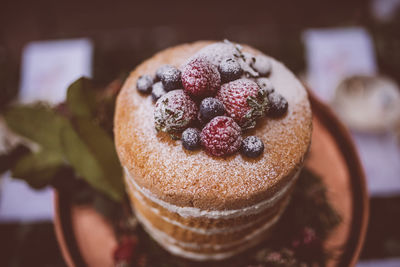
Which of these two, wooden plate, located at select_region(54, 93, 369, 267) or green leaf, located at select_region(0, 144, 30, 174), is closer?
wooden plate, located at select_region(54, 93, 369, 267)

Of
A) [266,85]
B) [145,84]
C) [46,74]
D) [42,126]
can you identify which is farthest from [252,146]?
[46,74]

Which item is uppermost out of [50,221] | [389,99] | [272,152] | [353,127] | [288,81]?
[288,81]

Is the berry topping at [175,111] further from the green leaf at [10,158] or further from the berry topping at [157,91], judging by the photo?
the green leaf at [10,158]

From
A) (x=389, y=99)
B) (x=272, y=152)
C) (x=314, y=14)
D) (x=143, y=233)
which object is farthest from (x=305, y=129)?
(x=314, y=14)

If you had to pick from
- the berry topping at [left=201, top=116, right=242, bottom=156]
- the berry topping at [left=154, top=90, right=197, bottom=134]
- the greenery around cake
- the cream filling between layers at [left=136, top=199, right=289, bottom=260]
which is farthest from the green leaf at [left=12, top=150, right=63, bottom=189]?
the berry topping at [left=201, top=116, right=242, bottom=156]

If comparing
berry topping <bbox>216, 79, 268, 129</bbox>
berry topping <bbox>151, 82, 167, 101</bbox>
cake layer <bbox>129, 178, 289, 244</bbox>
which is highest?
berry topping <bbox>216, 79, 268, 129</bbox>

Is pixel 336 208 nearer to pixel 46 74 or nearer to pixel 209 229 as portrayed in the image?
pixel 209 229

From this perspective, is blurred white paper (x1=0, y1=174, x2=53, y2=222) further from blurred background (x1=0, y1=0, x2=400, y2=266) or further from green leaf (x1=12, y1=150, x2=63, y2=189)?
green leaf (x1=12, y1=150, x2=63, y2=189)

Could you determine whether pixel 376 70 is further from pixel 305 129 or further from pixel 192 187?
pixel 192 187
